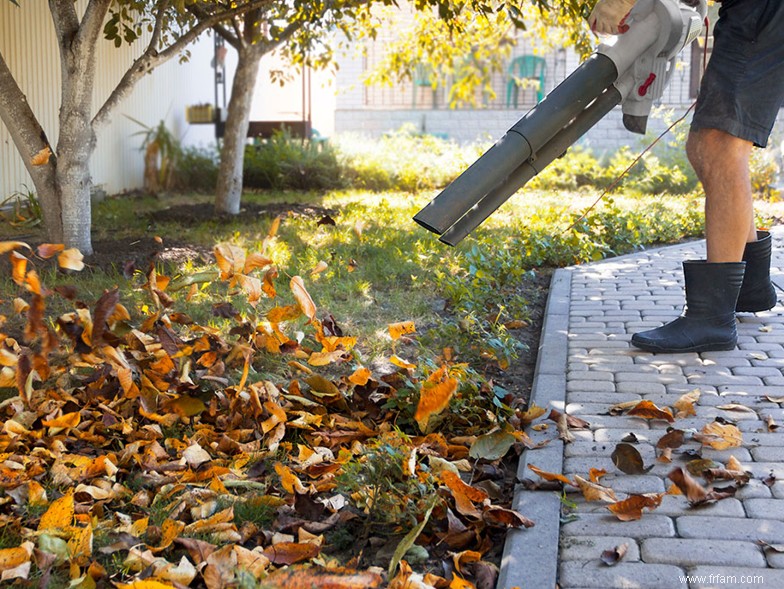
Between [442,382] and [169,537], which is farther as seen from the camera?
[442,382]

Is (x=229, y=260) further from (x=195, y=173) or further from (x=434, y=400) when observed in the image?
(x=195, y=173)

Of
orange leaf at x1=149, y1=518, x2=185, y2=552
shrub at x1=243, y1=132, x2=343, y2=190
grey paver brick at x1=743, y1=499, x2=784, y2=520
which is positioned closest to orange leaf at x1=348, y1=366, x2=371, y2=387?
orange leaf at x1=149, y1=518, x2=185, y2=552

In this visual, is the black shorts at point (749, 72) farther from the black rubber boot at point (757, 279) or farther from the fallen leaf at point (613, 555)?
the fallen leaf at point (613, 555)

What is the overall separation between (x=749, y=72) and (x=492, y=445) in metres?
2.20

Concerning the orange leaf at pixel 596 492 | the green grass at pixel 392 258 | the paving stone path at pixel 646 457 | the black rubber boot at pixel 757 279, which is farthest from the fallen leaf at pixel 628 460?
the black rubber boot at pixel 757 279

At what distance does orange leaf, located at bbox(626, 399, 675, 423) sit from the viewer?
3627mm

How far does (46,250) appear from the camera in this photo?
317 cm

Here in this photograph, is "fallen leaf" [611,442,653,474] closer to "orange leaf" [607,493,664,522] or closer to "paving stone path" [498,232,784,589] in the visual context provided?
"paving stone path" [498,232,784,589]

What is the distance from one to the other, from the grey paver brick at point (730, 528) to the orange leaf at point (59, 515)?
1.72 m

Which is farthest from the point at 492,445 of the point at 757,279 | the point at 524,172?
the point at 757,279

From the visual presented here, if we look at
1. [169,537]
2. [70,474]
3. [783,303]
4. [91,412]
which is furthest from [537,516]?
[783,303]

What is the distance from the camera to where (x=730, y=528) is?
271 centimetres

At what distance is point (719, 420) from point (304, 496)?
1.64 m

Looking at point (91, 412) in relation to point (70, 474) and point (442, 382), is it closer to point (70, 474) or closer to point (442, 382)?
point (70, 474)
